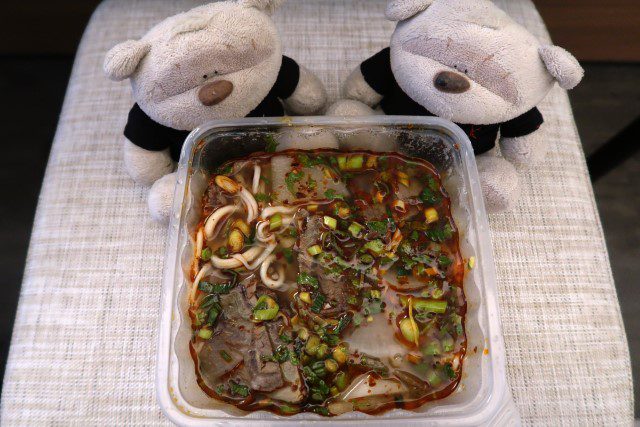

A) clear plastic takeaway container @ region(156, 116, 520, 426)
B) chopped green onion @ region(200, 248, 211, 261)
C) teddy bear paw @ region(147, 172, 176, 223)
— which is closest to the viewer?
clear plastic takeaway container @ region(156, 116, 520, 426)

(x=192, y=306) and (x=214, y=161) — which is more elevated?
(x=214, y=161)

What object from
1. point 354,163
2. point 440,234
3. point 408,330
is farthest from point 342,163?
point 408,330

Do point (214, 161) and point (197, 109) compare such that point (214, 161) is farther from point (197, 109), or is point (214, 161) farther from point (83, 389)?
point (83, 389)

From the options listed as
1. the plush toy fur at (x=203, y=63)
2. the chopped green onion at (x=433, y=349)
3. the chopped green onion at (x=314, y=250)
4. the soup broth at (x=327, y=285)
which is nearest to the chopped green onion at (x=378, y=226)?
the soup broth at (x=327, y=285)

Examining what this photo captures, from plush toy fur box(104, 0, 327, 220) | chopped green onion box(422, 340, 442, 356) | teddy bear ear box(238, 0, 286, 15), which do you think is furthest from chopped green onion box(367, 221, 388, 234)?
teddy bear ear box(238, 0, 286, 15)

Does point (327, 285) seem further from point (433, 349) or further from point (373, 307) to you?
point (433, 349)

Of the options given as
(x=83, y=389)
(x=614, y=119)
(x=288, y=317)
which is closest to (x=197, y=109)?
(x=288, y=317)

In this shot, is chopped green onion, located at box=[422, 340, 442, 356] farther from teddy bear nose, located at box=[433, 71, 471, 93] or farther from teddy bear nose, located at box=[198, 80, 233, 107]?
teddy bear nose, located at box=[198, 80, 233, 107]
